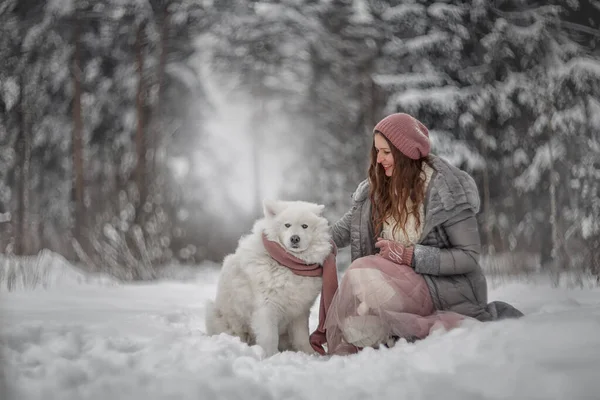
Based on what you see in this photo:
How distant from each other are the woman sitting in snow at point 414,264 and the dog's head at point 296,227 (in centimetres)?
43

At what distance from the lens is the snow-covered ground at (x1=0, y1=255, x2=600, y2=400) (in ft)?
5.27

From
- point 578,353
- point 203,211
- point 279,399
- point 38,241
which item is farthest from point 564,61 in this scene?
point 203,211

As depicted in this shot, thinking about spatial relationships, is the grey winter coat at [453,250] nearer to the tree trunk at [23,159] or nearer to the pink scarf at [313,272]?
the pink scarf at [313,272]

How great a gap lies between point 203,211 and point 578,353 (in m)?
12.2

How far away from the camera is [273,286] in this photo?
2.99 m

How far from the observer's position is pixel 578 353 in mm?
1746

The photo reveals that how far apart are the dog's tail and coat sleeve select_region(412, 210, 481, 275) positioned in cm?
141

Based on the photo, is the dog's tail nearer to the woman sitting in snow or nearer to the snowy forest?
the woman sitting in snow

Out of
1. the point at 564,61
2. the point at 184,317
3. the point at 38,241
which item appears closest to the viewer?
the point at 184,317

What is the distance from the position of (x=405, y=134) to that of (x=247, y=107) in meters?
12.1

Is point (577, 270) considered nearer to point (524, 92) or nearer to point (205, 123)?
point (524, 92)

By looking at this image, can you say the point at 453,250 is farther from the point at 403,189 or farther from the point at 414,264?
the point at 403,189

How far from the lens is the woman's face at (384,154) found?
113 inches

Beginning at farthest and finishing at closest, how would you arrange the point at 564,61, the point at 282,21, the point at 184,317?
→ 1. the point at 282,21
2. the point at 564,61
3. the point at 184,317
